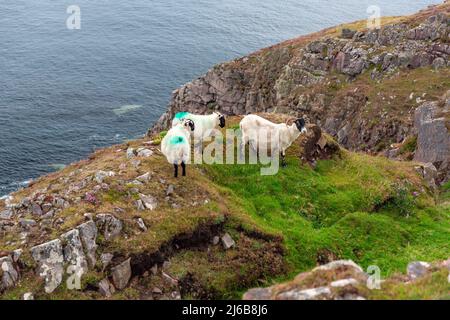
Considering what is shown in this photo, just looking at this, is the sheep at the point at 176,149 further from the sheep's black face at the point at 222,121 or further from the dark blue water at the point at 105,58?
the dark blue water at the point at 105,58

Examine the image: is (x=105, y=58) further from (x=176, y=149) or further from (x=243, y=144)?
(x=176, y=149)

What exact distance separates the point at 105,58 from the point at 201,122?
118 m

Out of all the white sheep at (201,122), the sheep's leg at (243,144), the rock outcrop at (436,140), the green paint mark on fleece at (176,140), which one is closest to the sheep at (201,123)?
the white sheep at (201,122)

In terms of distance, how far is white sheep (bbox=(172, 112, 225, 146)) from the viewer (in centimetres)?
2402

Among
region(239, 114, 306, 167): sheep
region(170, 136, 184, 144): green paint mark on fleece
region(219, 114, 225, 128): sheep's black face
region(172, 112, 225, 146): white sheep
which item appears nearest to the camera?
region(170, 136, 184, 144): green paint mark on fleece

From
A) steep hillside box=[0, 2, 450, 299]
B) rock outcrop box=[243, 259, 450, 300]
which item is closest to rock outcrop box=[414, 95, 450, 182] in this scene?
steep hillside box=[0, 2, 450, 299]

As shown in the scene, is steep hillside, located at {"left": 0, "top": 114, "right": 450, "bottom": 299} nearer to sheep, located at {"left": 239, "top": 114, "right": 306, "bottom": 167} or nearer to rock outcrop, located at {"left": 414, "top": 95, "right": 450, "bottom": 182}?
sheep, located at {"left": 239, "top": 114, "right": 306, "bottom": 167}

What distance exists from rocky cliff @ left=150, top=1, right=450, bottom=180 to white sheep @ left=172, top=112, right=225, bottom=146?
22.5 m

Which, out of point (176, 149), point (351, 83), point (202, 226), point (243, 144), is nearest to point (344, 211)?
point (243, 144)

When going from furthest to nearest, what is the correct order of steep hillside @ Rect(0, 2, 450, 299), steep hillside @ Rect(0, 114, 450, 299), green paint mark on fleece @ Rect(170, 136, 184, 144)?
green paint mark on fleece @ Rect(170, 136, 184, 144), steep hillside @ Rect(0, 114, 450, 299), steep hillside @ Rect(0, 2, 450, 299)

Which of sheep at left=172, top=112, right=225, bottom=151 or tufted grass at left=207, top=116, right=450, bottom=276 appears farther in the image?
sheep at left=172, top=112, right=225, bottom=151

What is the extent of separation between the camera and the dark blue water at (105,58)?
314 feet

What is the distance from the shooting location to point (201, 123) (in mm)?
24719
